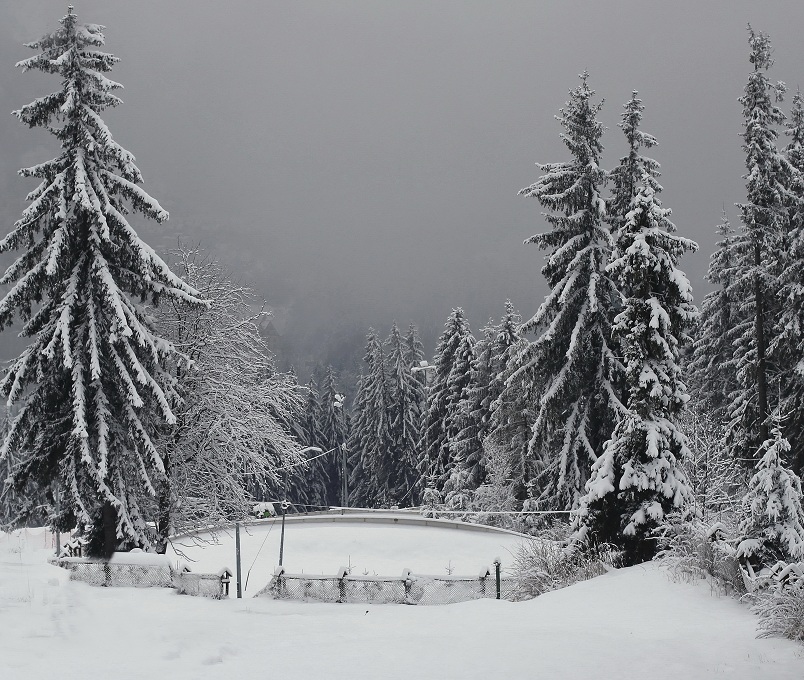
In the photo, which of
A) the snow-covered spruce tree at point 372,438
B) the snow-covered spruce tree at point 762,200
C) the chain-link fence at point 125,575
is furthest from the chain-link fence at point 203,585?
the snow-covered spruce tree at point 372,438

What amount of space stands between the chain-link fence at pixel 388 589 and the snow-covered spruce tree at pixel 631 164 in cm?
1478

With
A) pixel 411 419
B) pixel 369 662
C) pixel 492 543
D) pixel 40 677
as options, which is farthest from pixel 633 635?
pixel 411 419

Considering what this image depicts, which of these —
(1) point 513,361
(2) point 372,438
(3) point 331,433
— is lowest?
(2) point 372,438

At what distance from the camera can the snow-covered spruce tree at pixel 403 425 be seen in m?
58.7

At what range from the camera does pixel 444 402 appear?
48.6 metres

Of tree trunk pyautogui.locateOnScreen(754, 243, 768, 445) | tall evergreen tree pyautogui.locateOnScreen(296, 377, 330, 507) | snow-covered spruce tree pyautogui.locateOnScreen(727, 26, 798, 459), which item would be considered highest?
snow-covered spruce tree pyautogui.locateOnScreen(727, 26, 798, 459)

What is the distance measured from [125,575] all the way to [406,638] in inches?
331

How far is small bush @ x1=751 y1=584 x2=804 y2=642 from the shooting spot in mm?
8562

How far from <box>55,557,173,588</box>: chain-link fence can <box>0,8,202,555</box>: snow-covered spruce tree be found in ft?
7.01

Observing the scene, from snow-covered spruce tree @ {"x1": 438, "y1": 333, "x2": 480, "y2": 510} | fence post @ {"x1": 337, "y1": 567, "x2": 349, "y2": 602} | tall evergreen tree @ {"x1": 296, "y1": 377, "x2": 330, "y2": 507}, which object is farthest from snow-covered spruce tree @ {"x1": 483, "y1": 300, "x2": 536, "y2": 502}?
tall evergreen tree @ {"x1": 296, "y1": 377, "x2": 330, "y2": 507}

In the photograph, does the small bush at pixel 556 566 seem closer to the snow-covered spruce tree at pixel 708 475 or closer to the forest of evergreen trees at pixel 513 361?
the forest of evergreen trees at pixel 513 361

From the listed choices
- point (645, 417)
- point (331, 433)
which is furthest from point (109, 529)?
point (331, 433)

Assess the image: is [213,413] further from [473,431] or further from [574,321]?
[473,431]

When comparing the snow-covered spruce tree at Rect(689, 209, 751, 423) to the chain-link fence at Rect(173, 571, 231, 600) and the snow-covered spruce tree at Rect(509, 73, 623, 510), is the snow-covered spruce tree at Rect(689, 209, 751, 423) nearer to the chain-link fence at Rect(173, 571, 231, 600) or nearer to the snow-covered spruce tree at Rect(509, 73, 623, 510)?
the snow-covered spruce tree at Rect(509, 73, 623, 510)
